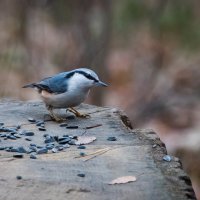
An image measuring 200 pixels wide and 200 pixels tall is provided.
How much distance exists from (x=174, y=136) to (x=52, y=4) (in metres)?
1.99

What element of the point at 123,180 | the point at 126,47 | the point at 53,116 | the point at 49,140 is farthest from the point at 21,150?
the point at 126,47

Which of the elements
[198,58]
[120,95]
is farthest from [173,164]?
[120,95]

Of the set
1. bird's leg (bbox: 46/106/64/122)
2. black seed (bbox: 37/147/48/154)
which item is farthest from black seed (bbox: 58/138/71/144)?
bird's leg (bbox: 46/106/64/122)

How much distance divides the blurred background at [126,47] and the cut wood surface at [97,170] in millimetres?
3331

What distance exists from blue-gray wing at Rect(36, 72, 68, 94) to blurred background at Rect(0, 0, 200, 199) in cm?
289

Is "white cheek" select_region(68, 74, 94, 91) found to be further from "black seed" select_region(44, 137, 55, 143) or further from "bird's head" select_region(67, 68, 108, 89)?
"black seed" select_region(44, 137, 55, 143)

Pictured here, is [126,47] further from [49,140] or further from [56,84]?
[49,140]

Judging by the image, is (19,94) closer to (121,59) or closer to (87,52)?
(87,52)

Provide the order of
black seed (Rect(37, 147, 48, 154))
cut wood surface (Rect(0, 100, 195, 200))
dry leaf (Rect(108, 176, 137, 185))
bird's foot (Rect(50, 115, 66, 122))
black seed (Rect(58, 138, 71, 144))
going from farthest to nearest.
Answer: bird's foot (Rect(50, 115, 66, 122)) → black seed (Rect(58, 138, 71, 144)) → black seed (Rect(37, 147, 48, 154)) → dry leaf (Rect(108, 176, 137, 185)) → cut wood surface (Rect(0, 100, 195, 200))

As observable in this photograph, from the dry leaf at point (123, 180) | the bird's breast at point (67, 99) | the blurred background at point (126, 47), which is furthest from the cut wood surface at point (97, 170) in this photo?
the blurred background at point (126, 47)

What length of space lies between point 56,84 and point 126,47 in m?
5.24

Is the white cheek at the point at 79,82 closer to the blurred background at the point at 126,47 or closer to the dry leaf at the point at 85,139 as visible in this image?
the dry leaf at the point at 85,139

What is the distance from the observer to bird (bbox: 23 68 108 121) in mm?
4258

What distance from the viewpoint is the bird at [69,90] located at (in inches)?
168
